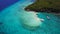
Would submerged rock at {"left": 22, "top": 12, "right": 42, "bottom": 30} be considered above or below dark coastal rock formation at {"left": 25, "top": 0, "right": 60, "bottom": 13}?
below

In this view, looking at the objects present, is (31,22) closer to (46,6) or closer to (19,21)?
(19,21)

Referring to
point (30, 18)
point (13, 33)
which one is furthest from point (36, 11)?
point (13, 33)

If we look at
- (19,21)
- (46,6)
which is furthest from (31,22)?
(46,6)

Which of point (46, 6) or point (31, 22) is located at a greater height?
point (46, 6)

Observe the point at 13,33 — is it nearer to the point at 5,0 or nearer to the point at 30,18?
the point at 30,18
